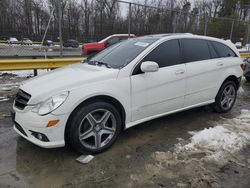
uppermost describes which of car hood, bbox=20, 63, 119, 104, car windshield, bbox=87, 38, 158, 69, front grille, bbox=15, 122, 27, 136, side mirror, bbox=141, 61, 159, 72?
car windshield, bbox=87, 38, 158, 69

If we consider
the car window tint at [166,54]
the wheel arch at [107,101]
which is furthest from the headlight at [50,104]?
the car window tint at [166,54]

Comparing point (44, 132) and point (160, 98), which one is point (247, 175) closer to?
point (160, 98)

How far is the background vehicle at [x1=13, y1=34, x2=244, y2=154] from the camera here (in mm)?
2867

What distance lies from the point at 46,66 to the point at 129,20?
5.28m

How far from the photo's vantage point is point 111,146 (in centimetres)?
343

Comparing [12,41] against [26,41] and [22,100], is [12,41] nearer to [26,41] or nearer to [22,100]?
[26,41]

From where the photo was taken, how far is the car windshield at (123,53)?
3.60 metres

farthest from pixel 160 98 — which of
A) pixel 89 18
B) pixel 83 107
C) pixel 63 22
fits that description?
pixel 89 18

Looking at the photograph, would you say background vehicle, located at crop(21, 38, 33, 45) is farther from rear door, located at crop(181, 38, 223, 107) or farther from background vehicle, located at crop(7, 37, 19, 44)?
rear door, located at crop(181, 38, 223, 107)

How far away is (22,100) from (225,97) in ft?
13.2

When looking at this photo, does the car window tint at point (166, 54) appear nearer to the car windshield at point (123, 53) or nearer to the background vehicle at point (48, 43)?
the car windshield at point (123, 53)

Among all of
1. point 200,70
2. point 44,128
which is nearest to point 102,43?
→ point 200,70

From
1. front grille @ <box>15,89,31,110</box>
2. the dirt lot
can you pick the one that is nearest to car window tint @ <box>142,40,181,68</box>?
the dirt lot

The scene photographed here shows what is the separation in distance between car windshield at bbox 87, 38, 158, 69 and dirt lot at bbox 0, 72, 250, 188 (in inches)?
48.7
